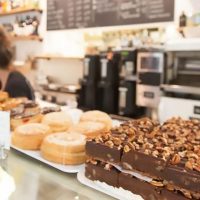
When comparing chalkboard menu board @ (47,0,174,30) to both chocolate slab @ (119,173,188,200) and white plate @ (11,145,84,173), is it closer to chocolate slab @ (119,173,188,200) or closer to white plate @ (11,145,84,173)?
white plate @ (11,145,84,173)

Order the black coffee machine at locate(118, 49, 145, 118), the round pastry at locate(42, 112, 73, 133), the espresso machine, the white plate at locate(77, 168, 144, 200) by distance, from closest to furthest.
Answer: the white plate at locate(77, 168, 144, 200)
the round pastry at locate(42, 112, 73, 133)
the espresso machine
the black coffee machine at locate(118, 49, 145, 118)

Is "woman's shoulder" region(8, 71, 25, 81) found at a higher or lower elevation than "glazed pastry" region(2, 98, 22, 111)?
higher

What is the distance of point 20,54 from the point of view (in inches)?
206

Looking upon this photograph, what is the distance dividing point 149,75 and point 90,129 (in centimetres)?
192

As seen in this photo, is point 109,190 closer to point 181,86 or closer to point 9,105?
point 9,105

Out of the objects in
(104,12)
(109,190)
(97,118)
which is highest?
(104,12)

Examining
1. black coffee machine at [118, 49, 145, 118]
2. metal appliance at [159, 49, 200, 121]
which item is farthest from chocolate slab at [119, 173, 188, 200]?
black coffee machine at [118, 49, 145, 118]

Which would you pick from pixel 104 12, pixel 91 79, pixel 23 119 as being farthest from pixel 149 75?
pixel 23 119

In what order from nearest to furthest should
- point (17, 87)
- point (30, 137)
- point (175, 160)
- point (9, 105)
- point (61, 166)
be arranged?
point (175, 160) → point (61, 166) → point (30, 137) → point (9, 105) → point (17, 87)

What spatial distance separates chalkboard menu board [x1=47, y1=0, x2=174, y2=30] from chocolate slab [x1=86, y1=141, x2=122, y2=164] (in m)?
2.77

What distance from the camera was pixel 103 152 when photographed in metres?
0.86

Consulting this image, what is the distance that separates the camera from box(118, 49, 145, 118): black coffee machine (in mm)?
3185

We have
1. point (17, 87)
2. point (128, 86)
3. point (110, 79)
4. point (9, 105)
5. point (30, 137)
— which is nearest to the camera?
point (30, 137)

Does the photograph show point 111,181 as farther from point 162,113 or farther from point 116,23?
point 116,23
